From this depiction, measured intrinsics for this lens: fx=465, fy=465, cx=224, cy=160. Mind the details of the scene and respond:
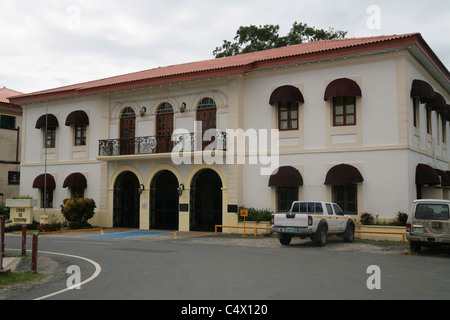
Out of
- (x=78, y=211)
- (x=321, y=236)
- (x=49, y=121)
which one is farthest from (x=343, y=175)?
(x=49, y=121)

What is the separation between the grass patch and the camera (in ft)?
32.6

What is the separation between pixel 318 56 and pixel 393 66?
3.40 meters

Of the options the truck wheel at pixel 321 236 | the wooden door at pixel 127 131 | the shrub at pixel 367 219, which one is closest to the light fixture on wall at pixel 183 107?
the wooden door at pixel 127 131

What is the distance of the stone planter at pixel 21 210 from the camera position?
89.7 feet

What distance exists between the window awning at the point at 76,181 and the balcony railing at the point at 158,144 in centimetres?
224

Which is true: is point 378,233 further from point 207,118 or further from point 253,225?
point 207,118

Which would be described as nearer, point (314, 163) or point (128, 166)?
point (314, 163)

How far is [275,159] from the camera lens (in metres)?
23.0

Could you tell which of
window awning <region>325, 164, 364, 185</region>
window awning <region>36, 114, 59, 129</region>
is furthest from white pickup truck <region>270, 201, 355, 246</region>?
window awning <region>36, 114, 59, 129</region>

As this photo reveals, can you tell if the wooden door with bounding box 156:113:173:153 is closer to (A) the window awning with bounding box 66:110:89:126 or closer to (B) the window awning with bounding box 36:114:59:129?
(A) the window awning with bounding box 66:110:89:126

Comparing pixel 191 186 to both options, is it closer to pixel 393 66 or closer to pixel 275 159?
pixel 275 159

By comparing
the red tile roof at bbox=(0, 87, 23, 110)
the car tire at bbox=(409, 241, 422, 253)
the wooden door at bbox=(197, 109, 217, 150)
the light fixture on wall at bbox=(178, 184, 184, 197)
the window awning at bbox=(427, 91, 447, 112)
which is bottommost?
the car tire at bbox=(409, 241, 422, 253)

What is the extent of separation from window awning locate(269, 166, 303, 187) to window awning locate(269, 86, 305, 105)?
324cm
